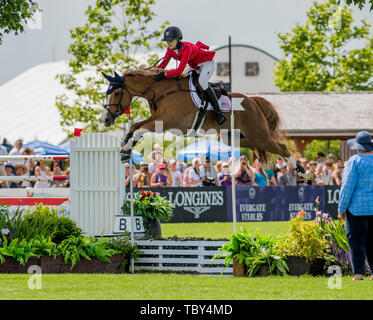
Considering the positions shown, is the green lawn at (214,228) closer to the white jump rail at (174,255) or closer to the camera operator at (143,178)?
the camera operator at (143,178)

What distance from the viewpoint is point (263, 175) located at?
17.4 meters

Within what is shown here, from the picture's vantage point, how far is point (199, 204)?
1647 centimetres

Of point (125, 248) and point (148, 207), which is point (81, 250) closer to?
point (125, 248)

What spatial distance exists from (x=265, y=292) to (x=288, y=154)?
4191 millimetres

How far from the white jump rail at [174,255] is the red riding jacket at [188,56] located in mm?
2177

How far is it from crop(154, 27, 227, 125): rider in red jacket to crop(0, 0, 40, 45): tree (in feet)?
6.69

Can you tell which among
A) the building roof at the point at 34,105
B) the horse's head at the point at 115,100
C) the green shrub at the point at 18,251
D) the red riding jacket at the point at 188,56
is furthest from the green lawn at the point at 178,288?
the building roof at the point at 34,105

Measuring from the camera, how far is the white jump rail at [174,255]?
8.59m

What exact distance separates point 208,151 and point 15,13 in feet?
36.7

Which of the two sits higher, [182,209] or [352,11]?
[352,11]

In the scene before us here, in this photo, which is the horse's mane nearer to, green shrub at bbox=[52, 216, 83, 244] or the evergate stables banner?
green shrub at bbox=[52, 216, 83, 244]

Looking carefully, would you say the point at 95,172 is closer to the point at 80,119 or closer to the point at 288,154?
the point at 288,154

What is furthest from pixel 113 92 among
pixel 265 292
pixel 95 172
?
pixel 265 292
